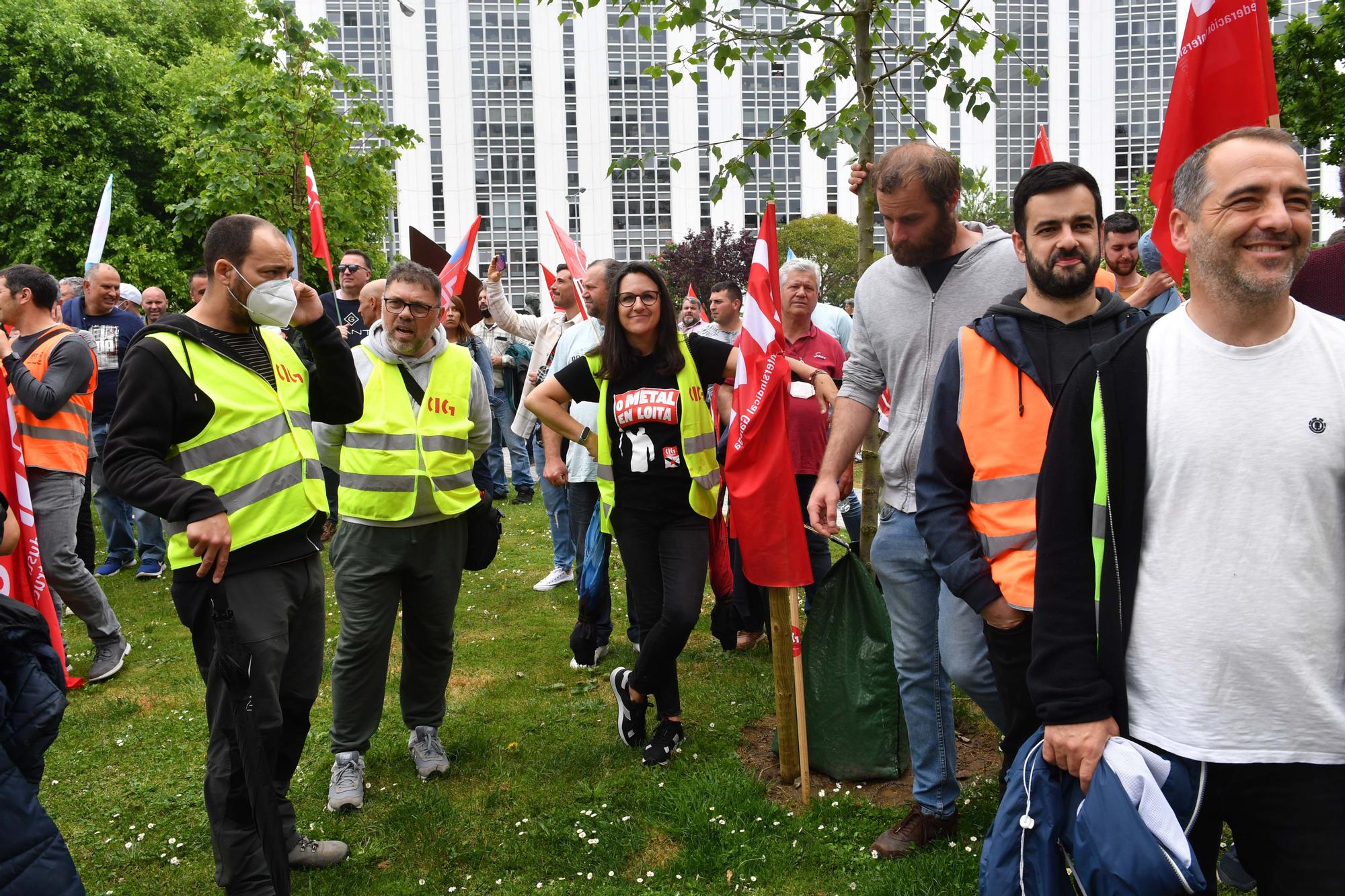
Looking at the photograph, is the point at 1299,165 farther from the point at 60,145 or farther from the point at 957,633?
the point at 60,145

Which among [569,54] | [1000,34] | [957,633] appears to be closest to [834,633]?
[957,633]

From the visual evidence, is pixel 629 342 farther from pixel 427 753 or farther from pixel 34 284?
pixel 34 284

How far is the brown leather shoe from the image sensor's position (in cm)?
394

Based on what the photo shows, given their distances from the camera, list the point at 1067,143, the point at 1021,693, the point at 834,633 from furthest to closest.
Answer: the point at 1067,143 < the point at 834,633 < the point at 1021,693

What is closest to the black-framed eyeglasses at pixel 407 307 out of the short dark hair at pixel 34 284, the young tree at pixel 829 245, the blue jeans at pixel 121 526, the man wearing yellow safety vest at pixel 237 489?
the man wearing yellow safety vest at pixel 237 489

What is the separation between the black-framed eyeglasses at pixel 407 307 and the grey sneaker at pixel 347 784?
2083 millimetres

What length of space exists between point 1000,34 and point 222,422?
4406 mm

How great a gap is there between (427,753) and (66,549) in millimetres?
3102

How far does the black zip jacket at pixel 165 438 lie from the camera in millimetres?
3311

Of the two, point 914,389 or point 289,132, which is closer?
point 914,389

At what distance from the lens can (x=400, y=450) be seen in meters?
4.73

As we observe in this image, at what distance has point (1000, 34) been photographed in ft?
17.9

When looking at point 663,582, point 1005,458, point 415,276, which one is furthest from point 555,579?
point 1005,458

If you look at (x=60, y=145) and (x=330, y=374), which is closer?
(x=330, y=374)
